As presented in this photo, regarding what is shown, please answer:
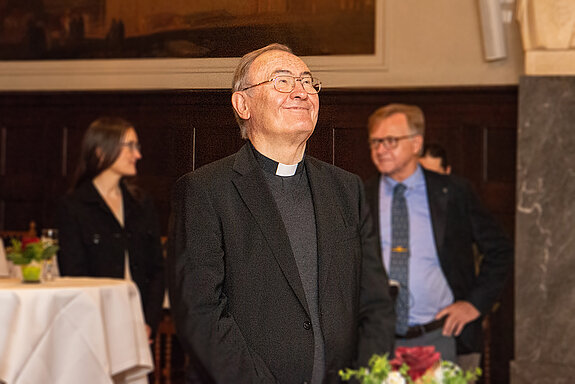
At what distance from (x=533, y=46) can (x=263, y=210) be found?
172 inches

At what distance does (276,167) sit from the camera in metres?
1.04

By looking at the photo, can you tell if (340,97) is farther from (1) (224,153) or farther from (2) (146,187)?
(2) (146,187)

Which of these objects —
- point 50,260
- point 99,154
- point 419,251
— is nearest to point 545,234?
point 419,251

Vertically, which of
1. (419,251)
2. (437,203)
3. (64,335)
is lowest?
(64,335)

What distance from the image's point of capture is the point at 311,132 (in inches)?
41.3

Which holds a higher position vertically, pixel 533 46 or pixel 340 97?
pixel 533 46

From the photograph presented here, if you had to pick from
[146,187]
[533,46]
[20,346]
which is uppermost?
[533,46]

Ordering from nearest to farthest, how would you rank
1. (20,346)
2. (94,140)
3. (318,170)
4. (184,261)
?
(184,261) → (318,170) → (20,346) → (94,140)

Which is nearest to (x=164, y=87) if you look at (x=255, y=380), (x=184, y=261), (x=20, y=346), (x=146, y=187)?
(x=184, y=261)

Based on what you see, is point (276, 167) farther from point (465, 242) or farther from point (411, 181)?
point (465, 242)

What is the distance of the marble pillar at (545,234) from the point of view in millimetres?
4695

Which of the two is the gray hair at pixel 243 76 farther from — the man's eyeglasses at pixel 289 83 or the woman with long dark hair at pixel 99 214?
the woman with long dark hair at pixel 99 214

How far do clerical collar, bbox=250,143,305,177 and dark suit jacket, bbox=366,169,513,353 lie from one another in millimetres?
3184

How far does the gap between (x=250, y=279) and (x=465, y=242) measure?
3744 millimetres
